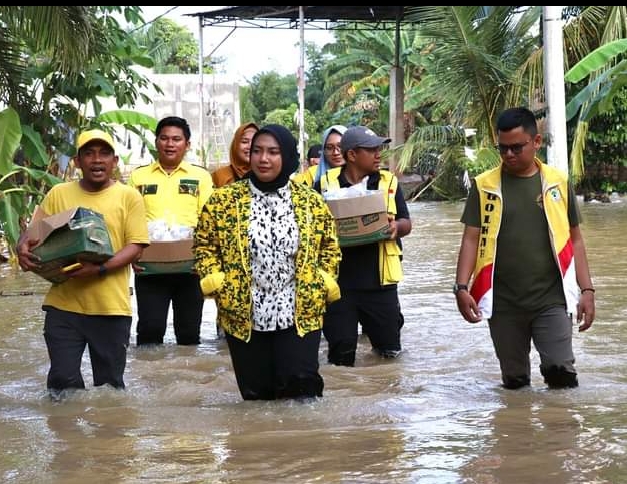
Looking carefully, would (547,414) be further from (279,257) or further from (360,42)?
(360,42)

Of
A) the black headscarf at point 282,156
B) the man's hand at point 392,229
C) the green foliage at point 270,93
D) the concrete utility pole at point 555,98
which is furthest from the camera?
the green foliage at point 270,93

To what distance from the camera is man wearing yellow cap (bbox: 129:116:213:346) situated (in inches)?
324

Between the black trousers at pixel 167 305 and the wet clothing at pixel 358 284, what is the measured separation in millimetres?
1333

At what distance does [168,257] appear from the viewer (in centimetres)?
812

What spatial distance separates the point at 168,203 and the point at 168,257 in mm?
411

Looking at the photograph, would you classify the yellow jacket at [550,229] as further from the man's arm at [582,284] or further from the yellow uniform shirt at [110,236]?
the yellow uniform shirt at [110,236]

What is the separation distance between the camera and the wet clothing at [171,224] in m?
8.23

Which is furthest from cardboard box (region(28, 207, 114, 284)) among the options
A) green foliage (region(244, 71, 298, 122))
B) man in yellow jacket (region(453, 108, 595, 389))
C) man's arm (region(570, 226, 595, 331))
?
green foliage (region(244, 71, 298, 122))

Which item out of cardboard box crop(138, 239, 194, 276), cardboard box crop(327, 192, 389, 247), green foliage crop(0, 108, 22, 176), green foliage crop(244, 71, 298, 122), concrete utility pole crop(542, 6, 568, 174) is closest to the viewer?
cardboard box crop(327, 192, 389, 247)

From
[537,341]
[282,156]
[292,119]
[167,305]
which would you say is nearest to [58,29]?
[167,305]

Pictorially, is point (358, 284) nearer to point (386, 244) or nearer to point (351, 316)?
point (351, 316)

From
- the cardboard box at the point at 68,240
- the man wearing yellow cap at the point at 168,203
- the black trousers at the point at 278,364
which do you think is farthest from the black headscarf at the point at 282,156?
the man wearing yellow cap at the point at 168,203

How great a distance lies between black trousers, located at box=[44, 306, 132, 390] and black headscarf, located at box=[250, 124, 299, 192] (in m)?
1.26

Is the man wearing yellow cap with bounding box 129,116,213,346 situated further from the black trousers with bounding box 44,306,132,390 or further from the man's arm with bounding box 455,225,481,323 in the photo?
the man's arm with bounding box 455,225,481,323
